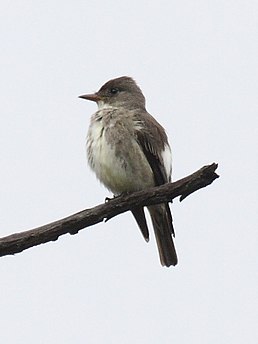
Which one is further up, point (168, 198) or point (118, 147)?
point (118, 147)

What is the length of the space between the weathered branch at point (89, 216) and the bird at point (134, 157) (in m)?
1.10

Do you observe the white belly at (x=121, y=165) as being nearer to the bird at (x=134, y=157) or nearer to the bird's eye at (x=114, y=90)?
the bird at (x=134, y=157)

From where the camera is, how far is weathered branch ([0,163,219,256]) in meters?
6.75

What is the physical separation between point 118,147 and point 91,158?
46 centimetres

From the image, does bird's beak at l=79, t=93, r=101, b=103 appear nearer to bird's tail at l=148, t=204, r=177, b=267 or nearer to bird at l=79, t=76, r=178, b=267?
bird at l=79, t=76, r=178, b=267

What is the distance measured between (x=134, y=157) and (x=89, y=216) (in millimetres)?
1657

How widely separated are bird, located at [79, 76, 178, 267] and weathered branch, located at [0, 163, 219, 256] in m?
1.10

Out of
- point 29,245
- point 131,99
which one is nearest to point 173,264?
point 131,99

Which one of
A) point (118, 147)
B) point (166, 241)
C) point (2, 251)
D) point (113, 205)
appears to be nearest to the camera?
point (2, 251)

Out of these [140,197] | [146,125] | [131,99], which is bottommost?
[140,197]

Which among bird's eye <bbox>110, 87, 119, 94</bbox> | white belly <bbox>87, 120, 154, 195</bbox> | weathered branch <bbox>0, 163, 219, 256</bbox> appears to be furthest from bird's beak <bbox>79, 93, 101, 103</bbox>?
weathered branch <bbox>0, 163, 219, 256</bbox>

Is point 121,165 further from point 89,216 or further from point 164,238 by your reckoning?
point 89,216

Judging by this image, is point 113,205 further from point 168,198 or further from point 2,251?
point 2,251

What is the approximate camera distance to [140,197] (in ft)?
25.4
